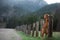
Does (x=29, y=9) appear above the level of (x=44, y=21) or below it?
above

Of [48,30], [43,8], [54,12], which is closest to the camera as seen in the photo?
[48,30]

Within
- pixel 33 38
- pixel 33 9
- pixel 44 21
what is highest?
pixel 33 9

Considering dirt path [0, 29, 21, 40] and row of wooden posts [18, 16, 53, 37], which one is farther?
dirt path [0, 29, 21, 40]

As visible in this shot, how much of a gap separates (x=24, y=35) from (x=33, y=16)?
0.68ft

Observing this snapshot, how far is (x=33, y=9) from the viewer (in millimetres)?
1521

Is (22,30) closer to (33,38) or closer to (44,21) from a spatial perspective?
(33,38)

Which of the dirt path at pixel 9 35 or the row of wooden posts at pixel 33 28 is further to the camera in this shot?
the dirt path at pixel 9 35

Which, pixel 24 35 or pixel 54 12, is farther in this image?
pixel 24 35

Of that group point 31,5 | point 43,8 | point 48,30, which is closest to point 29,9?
point 31,5

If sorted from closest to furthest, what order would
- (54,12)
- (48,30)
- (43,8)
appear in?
(48,30), (54,12), (43,8)

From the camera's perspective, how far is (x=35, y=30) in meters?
1.48

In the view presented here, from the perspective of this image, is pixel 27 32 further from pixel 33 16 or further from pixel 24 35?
pixel 33 16

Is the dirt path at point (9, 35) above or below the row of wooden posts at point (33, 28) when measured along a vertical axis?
below

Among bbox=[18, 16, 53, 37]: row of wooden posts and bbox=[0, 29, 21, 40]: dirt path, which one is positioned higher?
bbox=[18, 16, 53, 37]: row of wooden posts
